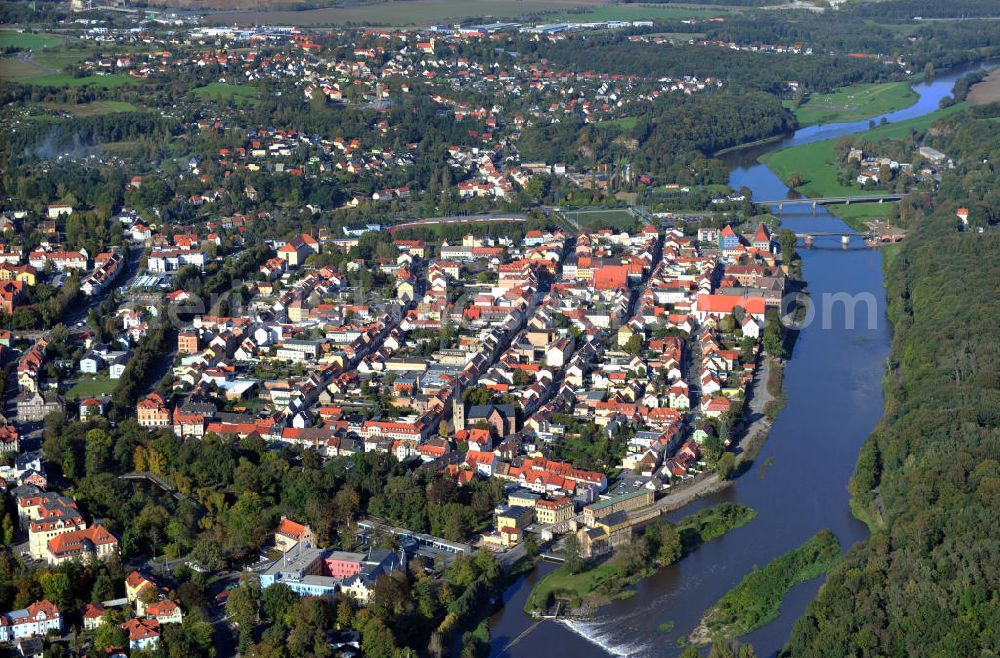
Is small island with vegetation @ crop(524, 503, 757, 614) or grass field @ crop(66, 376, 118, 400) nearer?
small island with vegetation @ crop(524, 503, 757, 614)

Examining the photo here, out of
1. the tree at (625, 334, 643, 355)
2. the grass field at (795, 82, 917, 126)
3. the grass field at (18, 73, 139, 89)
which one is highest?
the grass field at (18, 73, 139, 89)

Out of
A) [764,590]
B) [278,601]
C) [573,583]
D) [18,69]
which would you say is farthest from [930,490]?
[18,69]

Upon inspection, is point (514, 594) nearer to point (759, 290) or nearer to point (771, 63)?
point (759, 290)

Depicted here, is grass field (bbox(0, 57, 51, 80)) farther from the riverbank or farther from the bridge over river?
the riverbank

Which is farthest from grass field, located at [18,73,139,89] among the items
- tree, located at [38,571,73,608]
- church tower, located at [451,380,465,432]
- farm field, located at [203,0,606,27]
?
tree, located at [38,571,73,608]

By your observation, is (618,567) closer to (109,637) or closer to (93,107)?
(109,637)

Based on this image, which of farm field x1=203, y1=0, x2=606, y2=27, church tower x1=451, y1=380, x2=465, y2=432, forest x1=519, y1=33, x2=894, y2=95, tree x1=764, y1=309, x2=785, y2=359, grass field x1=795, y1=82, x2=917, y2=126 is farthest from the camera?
farm field x1=203, y1=0, x2=606, y2=27

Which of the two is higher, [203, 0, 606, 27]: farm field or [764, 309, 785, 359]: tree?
[203, 0, 606, 27]: farm field
